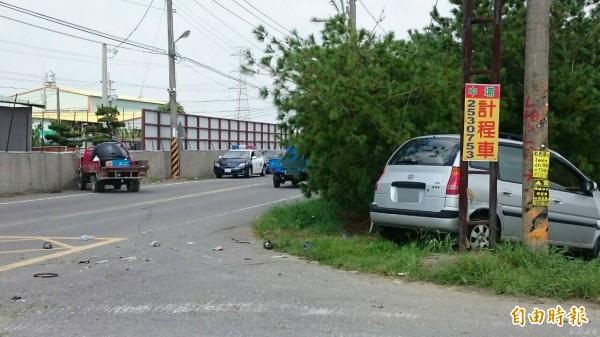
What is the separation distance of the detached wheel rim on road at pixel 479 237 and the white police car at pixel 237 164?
26.0m

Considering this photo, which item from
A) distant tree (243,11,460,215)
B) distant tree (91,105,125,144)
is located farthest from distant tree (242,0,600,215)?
distant tree (91,105,125,144)

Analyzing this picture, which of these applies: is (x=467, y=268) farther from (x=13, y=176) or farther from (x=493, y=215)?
(x=13, y=176)

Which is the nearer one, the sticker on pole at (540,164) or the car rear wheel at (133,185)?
the sticker on pole at (540,164)

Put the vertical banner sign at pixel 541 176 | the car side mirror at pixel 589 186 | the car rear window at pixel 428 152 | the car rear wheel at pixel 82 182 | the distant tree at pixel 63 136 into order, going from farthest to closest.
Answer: the distant tree at pixel 63 136, the car rear wheel at pixel 82 182, the car side mirror at pixel 589 186, the car rear window at pixel 428 152, the vertical banner sign at pixel 541 176

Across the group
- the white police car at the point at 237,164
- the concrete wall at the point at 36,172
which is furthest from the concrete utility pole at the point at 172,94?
the concrete wall at the point at 36,172

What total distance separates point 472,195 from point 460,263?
1453mm

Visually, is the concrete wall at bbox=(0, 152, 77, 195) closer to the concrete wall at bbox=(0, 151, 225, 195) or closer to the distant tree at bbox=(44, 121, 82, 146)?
the concrete wall at bbox=(0, 151, 225, 195)

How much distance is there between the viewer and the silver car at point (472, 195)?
27.1 feet

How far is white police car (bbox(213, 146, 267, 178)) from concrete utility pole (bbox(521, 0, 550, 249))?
87.7 ft

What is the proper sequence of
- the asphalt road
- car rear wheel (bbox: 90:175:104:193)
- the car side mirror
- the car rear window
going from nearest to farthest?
the asphalt road
the car rear window
the car side mirror
car rear wheel (bbox: 90:175:104:193)

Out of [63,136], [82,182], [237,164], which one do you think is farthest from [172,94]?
[63,136]

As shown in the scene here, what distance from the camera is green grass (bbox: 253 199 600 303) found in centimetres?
653

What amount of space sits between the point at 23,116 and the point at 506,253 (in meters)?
25.8

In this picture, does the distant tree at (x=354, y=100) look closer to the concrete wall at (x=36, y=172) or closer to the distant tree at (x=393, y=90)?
the distant tree at (x=393, y=90)
